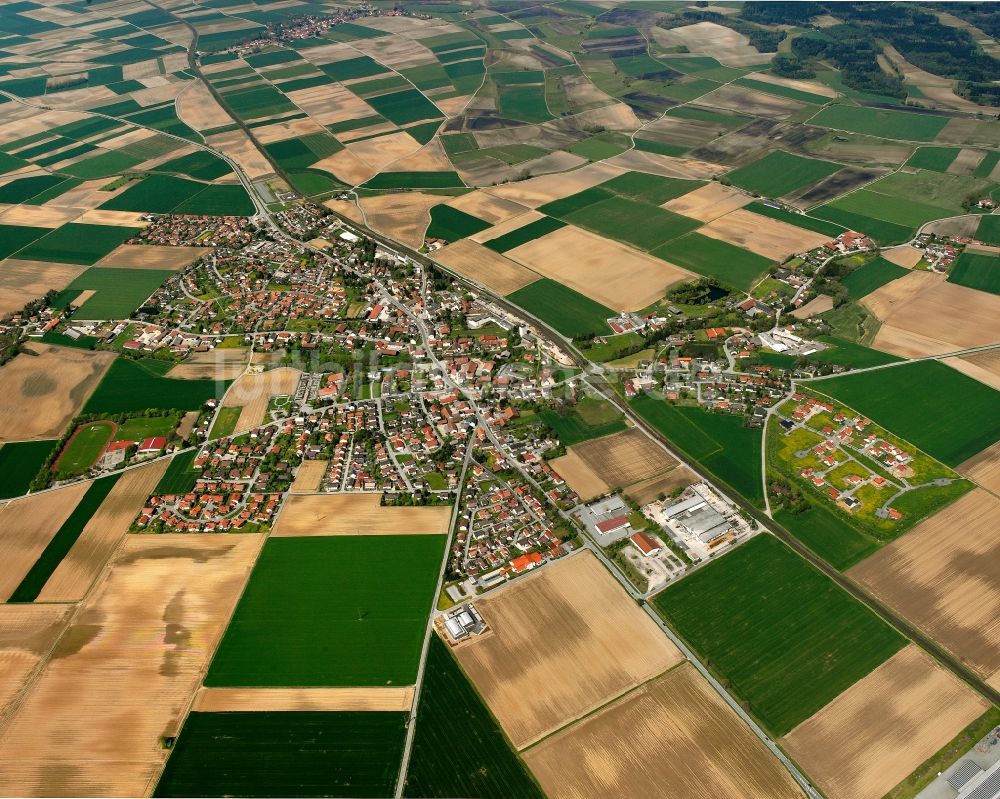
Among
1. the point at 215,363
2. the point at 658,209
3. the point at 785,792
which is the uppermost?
the point at 658,209

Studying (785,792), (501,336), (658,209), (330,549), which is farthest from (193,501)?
(658,209)

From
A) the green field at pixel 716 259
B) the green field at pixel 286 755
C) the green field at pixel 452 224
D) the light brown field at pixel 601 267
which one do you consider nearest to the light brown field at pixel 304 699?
the green field at pixel 286 755

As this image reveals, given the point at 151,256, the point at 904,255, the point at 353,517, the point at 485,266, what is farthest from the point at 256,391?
the point at 904,255

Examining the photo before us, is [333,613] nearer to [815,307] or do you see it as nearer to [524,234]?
[524,234]

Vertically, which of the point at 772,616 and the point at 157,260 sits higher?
the point at 157,260

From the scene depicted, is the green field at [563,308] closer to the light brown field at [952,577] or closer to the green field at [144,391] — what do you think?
the green field at [144,391]

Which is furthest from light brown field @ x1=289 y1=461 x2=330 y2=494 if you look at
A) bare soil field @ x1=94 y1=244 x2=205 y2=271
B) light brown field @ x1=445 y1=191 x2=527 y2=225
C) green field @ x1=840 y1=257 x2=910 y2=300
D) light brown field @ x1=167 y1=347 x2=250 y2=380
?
green field @ x1=840 y1=257 x2=910 y2=300

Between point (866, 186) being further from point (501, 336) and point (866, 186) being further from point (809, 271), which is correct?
point (501, 336)
